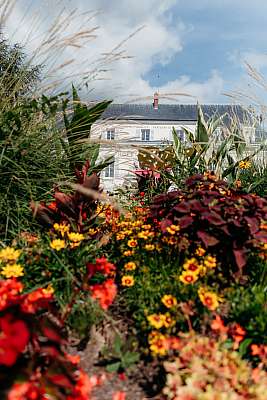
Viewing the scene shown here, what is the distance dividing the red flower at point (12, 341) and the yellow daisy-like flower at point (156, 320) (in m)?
0.73

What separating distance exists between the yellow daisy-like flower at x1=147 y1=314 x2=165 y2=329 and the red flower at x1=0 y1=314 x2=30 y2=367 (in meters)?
0.73

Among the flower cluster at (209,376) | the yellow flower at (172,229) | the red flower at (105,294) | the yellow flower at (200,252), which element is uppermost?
the yellow flower at (172,229)

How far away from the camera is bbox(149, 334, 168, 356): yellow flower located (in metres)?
1.93

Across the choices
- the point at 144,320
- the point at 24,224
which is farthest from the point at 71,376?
the point at 24,224

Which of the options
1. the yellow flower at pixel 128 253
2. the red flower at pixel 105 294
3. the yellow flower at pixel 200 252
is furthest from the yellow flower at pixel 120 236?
the red flower at pixel 105 294

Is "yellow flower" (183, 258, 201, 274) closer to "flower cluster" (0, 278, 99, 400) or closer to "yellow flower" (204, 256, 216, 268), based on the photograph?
"yellow flower" (204, 256, 216, 268)

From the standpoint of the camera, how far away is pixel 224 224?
2.50 meters

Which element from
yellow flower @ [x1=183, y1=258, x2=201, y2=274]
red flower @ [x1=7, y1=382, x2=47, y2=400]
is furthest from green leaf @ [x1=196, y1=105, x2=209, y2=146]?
red flower @ [x1=7, y1=382, x2=47, y2=400]

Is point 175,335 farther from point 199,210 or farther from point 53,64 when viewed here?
point 53,64

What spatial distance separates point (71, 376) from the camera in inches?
59.1

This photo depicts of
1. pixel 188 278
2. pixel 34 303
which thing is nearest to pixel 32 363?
pixel 34 303

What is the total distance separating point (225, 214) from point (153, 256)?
1.62 feet

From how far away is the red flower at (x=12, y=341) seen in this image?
1.32 m

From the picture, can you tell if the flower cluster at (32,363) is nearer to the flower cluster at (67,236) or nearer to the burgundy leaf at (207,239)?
the flower cluster at (67,236)
